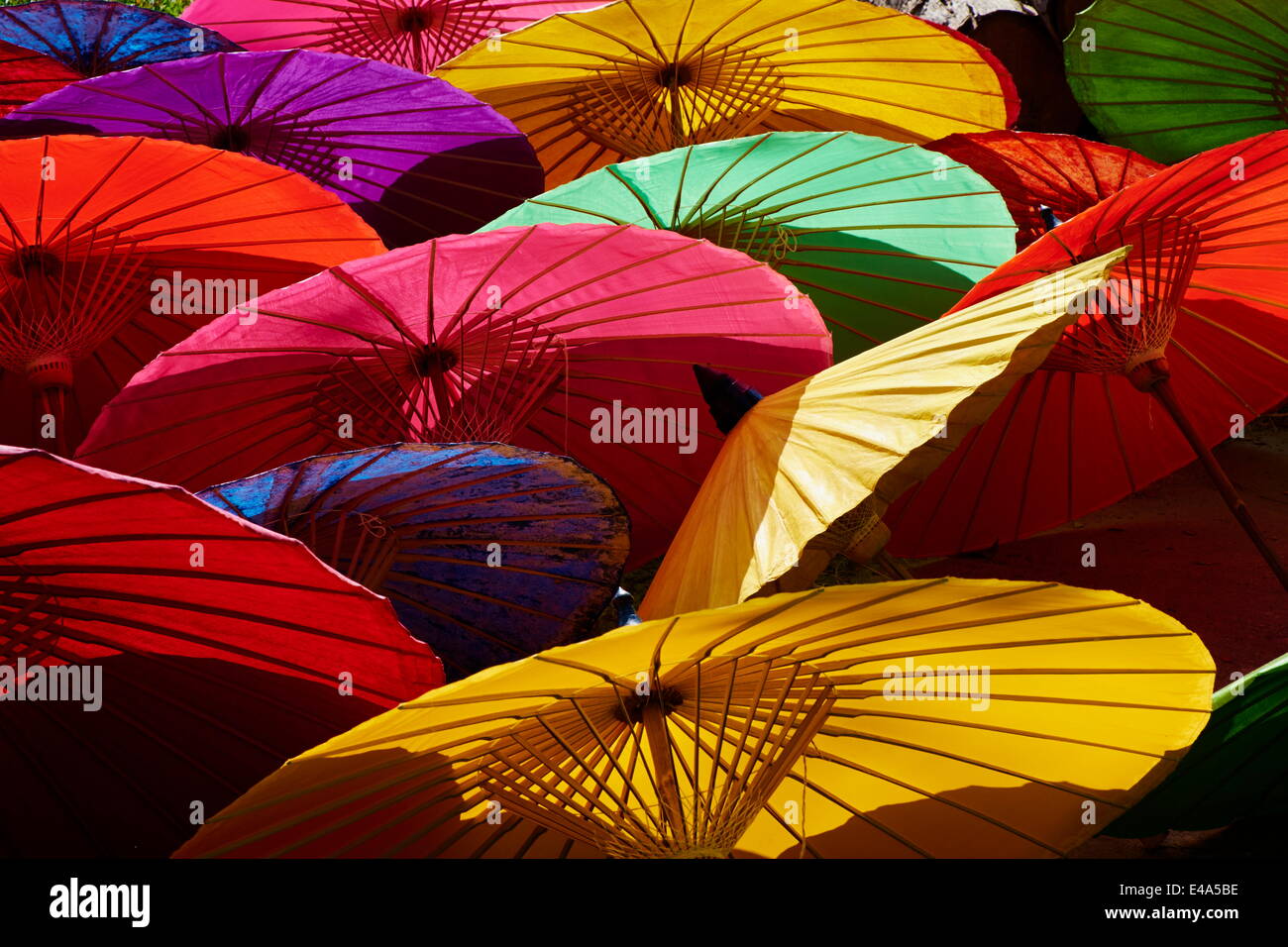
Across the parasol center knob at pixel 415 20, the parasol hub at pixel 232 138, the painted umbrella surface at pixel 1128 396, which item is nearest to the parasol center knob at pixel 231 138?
the parasol hub at pixel 232 138

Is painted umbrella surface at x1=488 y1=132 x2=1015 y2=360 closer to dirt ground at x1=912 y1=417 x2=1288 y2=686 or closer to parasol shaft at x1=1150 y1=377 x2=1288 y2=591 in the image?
parasol shaft at x1=1150 y1=377 x2=1288 y2=591

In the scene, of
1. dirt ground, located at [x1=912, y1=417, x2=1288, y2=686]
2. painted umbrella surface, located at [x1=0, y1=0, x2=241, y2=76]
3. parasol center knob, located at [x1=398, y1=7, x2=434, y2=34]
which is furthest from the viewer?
parasol center knob, located at [x1=398, y1=7, x2=434, y2=34]

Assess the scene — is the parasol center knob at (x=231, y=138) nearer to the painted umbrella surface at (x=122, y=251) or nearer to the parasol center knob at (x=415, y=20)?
the painted umbrella surface at (x=122, y=251)

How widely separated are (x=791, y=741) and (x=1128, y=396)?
7.75 ft

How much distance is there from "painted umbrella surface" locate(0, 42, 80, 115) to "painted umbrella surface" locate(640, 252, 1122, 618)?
3.52 metres

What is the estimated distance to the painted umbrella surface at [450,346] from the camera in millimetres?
3209

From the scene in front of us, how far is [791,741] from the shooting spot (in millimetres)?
2021

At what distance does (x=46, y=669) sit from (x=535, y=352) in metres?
1.59

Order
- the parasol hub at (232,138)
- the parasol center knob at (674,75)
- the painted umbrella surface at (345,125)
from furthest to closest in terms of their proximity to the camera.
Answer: the parasol center knob at (674,75), the parasol hub at (232,138), the painted umbrella surface at (345,125)

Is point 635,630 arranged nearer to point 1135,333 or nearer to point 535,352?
point 535,352

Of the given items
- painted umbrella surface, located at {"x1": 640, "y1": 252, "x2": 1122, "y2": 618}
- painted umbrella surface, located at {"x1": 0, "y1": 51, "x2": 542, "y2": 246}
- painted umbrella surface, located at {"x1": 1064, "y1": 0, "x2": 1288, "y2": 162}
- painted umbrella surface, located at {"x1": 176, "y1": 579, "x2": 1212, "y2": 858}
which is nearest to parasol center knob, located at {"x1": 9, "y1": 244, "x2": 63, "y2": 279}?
painted umbrella surface, located at {"x1": 0, "y1": 51, "x2": 542, "y2": 246}

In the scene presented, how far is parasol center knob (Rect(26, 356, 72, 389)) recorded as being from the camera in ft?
11.4

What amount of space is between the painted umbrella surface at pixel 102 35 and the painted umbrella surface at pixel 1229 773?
4393 millimetres
